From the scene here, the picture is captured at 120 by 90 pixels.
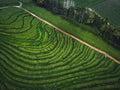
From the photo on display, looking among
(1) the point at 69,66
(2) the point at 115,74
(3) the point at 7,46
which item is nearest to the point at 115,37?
(2) the point at 115,74

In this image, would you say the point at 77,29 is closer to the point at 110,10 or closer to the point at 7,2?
the point at 110,10

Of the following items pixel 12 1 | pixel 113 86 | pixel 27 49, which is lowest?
pixel 113 86

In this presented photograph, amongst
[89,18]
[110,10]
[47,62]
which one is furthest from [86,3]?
[47,62]

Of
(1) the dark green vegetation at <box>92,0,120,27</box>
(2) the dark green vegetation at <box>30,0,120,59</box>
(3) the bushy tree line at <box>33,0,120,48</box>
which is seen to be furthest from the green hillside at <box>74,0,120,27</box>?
(2) the dark green vegetation at <box>30,0,120,59</box>

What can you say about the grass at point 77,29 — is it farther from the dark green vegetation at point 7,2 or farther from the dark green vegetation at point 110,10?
the dark green vegetation at point 110,10

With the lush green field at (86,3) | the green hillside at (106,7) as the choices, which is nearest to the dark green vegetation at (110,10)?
the green hillside at (106,7)

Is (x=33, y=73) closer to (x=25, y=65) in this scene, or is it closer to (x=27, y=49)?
(x=25, y=65)
